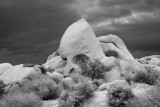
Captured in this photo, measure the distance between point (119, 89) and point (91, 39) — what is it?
15994mm

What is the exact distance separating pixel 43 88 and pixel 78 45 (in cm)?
1166

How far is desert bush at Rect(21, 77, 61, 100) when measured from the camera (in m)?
20.0

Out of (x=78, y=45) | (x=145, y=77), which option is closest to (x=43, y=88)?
(x=145, y=77)

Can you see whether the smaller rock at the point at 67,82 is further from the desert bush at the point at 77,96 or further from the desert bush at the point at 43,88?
the desert bush at the point at 77,96

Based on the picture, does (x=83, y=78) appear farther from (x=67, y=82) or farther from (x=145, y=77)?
(x=145, y=77)

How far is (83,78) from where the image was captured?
23781mm

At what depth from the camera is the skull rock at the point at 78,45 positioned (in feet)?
101

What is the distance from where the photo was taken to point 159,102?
1161 cm

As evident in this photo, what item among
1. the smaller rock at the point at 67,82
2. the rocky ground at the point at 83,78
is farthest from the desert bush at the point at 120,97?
the smaller rock at the point at 67,82

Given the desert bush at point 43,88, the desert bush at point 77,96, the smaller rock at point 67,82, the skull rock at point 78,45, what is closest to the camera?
the desert bush at point 77,96

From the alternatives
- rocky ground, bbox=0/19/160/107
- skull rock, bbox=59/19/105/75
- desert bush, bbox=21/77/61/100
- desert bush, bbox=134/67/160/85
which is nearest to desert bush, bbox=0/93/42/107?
rocky ground, bbox=0/19/160/107

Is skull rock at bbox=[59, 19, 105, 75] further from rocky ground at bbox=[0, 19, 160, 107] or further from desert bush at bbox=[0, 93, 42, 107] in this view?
desert bush at bbox=[0, 93, 42, 107]

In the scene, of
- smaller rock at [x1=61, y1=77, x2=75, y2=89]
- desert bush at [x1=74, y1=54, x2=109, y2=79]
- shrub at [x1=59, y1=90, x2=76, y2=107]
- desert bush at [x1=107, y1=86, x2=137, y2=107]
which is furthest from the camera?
desert bush at [x1=74, y1=54, x2=109, y2=79]

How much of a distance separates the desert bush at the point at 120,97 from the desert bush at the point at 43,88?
16.6ft
